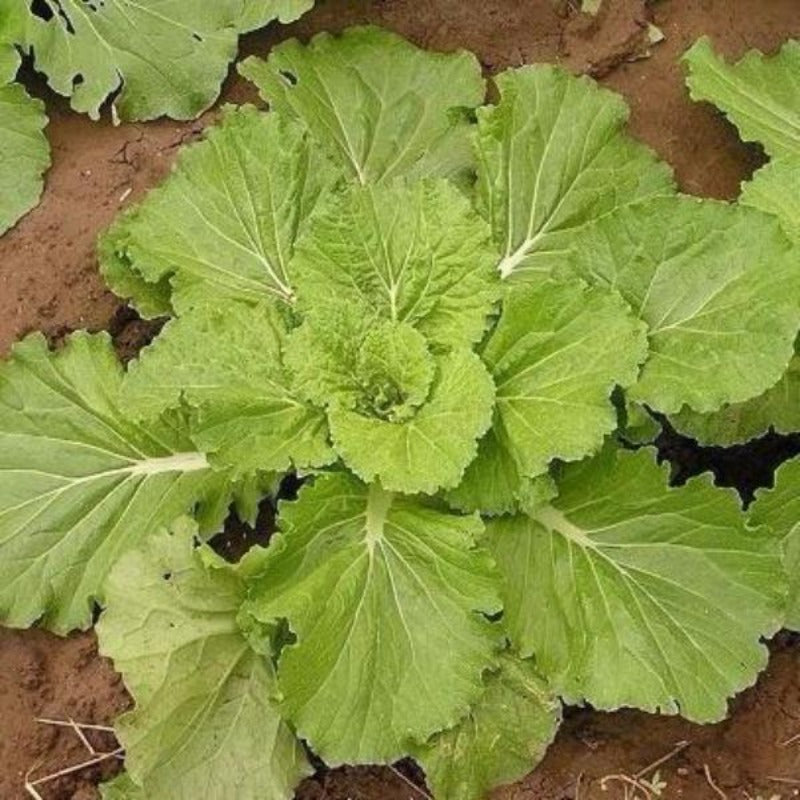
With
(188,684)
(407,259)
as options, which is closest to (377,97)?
(407,259)

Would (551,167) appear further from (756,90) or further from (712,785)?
(712,785)

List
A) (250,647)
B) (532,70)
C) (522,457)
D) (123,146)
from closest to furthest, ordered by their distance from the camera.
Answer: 1. (522,457)
2. (250,647)
3. (532,70)
4. (123,146)

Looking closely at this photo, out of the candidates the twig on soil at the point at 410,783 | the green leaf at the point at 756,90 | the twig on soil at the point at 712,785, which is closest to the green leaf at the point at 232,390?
the twig on soil at the point at 410,783

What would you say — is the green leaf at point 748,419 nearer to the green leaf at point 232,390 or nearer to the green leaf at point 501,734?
the green leaf at point 501,734

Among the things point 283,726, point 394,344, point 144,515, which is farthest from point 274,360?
point 283,726

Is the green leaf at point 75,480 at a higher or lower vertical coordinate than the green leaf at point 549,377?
lower

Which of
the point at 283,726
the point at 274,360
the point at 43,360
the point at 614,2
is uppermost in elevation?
the point at 614,2

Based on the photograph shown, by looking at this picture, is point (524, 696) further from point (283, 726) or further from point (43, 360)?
point (43, 360)
